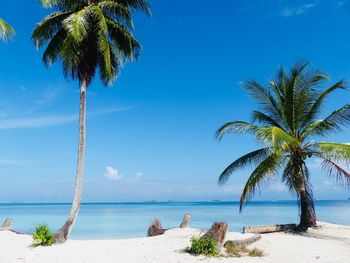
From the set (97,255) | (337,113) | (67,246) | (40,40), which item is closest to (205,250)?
(97,255)

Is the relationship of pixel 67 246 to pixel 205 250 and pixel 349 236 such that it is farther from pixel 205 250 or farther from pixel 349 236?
pixel 349 236

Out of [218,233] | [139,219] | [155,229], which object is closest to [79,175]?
[155,229]

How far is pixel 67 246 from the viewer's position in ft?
38.4

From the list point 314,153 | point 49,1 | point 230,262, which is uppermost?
point 49,1

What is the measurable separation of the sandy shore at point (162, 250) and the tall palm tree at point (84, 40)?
76.8 inches

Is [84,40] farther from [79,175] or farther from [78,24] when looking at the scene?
[79,175]

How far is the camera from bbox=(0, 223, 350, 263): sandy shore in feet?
32.7

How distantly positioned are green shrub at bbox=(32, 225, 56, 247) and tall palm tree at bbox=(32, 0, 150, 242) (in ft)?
3.93

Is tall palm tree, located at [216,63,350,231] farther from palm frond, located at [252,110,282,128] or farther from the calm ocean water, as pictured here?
the calm ocean water

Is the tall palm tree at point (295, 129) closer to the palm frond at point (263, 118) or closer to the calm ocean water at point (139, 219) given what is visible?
the palm frond at point (263, 118)

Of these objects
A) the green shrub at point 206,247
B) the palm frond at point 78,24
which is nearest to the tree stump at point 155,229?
the green shrub at point 206,247

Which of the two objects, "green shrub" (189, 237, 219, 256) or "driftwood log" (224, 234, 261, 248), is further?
"driftwood log" (224, 234, 261, 248)

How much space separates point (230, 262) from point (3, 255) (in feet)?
20.4

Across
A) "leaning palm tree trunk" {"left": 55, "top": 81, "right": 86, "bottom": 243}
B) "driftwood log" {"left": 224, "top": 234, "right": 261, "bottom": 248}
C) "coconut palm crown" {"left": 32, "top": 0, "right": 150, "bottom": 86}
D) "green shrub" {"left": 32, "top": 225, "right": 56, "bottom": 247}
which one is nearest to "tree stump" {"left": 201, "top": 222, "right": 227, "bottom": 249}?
"driftwood log" {"left": 224, "top": 234, "right": 261, "bottom": 248}
